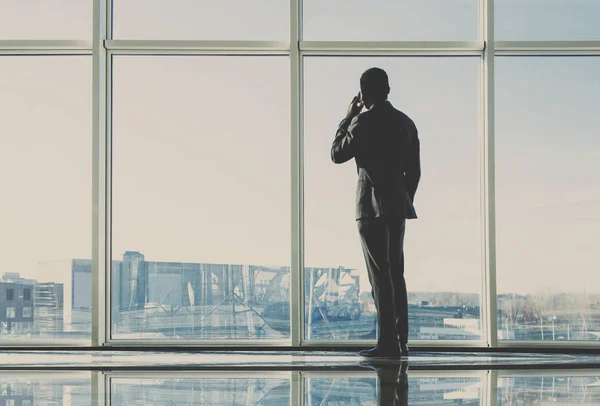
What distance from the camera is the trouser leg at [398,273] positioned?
3.33 meters

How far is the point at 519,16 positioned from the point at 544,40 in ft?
0.68

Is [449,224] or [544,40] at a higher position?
[544,40]

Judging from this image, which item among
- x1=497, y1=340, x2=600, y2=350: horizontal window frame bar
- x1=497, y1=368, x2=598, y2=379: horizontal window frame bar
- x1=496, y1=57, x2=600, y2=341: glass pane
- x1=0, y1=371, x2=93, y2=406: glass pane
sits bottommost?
x1=497, y1=340, x2=600, y2=350: horizontal window frame bar

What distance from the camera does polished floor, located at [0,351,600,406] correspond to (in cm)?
218

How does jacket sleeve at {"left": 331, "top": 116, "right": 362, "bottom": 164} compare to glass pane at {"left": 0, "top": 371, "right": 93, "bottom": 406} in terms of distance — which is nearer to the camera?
glass pane at {"left": 0, "top": 371, "right": 93, "bottom": 406}

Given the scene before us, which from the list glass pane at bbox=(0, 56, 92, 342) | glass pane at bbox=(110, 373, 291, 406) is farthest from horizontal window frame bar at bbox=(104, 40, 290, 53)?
glass pane at bbox=(110, 373, 291, 406)

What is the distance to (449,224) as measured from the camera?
4.50 meters

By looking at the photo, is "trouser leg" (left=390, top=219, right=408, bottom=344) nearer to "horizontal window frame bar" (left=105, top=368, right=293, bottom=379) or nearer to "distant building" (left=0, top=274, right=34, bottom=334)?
"horizontal window frame bar" (left=105, top=368, right=293, bottom=379)

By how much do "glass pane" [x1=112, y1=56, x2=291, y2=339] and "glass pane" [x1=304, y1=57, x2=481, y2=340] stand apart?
7.6 inches

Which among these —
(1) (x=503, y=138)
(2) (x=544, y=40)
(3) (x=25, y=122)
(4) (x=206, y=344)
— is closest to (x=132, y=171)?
(3) (x=25, y=122)

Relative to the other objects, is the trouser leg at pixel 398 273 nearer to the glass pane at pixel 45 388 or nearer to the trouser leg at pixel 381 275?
the trouser leg at pixel 381 275

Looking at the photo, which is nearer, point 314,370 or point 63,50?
point 314,370

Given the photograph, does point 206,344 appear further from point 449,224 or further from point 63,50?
point 63,50

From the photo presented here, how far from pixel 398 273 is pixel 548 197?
1.56m
